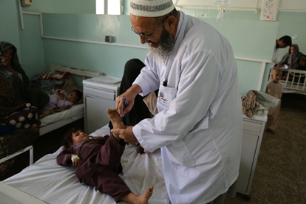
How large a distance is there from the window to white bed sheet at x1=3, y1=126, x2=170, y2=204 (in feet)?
12.7

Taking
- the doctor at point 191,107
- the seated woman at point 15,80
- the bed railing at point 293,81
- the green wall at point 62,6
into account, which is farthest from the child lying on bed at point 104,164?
the bed railing at point 293,81

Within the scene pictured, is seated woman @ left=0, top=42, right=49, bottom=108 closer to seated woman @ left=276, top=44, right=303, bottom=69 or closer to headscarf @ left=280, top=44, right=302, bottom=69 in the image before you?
seated woman @ left=276, top=44, right=303, bottom=69

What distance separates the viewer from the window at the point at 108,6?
190 inches

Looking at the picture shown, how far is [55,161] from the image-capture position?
5.81ft

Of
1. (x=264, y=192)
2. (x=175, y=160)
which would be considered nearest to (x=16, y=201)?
(x=175, y=160)

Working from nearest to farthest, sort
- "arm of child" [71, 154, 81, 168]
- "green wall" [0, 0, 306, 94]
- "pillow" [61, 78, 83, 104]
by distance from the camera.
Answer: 1. "arm of child" [71, 154, 81, 168]
2. "green wall" [0, 0, 306, 94]
3. "pillow" [61, 78, 83, 104]

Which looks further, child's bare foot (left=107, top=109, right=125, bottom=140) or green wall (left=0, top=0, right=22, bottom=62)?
green wall (left=0, top=0, right=22, bottom=62)

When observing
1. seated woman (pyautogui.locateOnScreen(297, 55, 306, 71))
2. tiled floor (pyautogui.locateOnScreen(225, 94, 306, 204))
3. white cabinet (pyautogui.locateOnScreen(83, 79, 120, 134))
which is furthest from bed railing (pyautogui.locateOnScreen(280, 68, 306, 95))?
white cabinet (pyautogui.locateOnScreen(83, 79, 120, 134))

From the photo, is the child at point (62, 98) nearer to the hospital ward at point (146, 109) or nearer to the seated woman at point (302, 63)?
the hospital ward at point (146, 109)

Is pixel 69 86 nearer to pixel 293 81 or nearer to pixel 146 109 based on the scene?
pixel 146 109

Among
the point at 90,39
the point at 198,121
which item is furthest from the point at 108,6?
the point at 198,121

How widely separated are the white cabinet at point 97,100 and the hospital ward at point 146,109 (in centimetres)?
1

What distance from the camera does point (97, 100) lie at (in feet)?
9.22

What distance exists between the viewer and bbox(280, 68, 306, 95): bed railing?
4.54 meters
